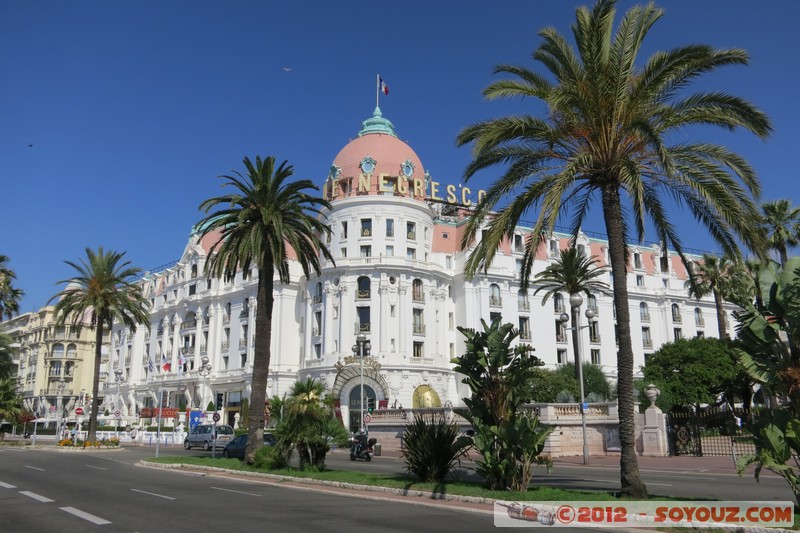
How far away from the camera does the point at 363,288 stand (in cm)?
6016

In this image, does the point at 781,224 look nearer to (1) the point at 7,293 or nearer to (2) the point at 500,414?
(2) the point at 500,414

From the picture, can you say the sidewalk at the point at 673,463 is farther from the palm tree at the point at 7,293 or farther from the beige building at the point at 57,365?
the beige building at the point at 57,365

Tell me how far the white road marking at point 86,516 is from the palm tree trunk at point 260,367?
10.9 m

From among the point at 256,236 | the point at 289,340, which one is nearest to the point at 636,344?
the point at 289,340

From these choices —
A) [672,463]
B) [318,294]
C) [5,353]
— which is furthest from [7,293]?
[672,463]

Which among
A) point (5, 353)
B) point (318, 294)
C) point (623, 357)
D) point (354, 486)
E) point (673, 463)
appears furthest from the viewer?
point (318, 294)

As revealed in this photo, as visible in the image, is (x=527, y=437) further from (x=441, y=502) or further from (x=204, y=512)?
(x=204, y=512)

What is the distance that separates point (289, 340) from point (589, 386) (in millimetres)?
29757

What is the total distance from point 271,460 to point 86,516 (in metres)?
10.5

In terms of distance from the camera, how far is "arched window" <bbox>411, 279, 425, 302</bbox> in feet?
200

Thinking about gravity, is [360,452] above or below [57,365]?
below

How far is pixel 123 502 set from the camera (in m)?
15.1

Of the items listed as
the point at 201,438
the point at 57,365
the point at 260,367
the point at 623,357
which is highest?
the point at 57,365

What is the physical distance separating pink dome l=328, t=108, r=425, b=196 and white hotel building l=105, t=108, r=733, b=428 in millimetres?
139
